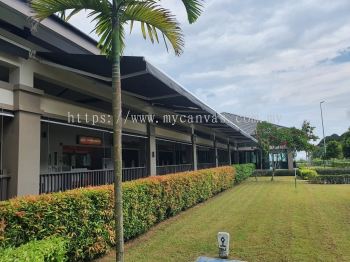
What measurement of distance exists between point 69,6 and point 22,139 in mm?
3996

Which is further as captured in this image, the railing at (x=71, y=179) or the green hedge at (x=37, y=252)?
the railing at (x=71, y=179)

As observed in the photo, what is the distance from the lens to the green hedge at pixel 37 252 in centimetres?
399

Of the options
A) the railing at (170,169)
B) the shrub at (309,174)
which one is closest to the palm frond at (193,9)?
the railing at (170,169)

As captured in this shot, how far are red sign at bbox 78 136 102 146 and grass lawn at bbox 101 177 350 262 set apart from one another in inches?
227

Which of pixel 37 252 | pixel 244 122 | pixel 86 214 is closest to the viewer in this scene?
pixel 37 252

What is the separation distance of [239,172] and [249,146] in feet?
55.5

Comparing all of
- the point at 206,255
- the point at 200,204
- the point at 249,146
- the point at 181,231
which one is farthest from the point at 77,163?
the point at 249,146

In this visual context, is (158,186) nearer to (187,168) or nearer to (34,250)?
(34,250)

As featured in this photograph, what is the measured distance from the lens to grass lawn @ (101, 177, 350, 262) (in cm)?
707

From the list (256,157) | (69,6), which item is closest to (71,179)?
(69,6)

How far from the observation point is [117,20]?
195 inches

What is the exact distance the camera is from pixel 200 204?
14969mm

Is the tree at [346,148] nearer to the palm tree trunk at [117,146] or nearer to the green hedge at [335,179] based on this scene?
the green hedge at [335,179]

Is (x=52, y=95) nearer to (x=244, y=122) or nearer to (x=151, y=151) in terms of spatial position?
(x=151, y=151)
